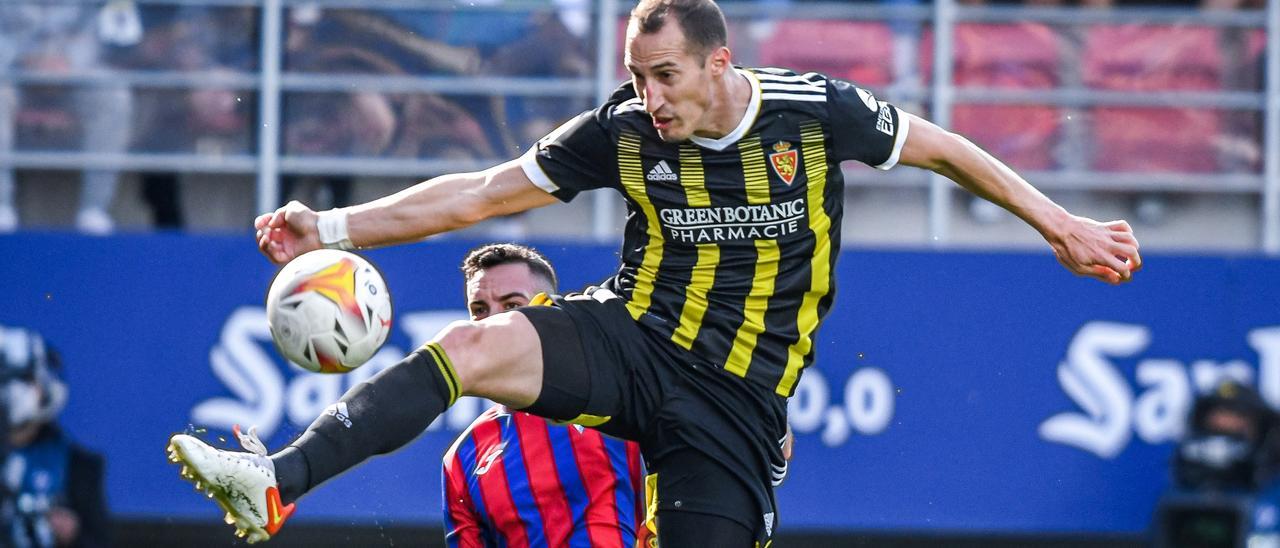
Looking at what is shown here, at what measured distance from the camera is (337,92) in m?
9.84

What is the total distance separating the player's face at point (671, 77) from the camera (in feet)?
16.3

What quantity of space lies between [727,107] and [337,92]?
510 centimetres

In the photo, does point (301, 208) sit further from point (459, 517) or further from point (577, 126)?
point (459, 517)

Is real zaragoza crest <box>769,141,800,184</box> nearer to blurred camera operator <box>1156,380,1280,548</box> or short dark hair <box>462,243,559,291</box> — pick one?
short dark hair <box>462,243,559,291</box>

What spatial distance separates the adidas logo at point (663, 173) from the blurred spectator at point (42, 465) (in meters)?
4.85

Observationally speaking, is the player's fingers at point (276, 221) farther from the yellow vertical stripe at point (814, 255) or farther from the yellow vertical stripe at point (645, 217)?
the yellow vertical stripe at point (814, 255)

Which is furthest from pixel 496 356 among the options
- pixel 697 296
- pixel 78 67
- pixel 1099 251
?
pixel 78 67

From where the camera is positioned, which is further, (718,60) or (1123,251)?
(1123,251)

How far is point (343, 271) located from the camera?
4855 millimetres

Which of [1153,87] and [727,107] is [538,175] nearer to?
[727,107]

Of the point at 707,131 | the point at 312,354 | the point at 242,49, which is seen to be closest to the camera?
the point at 312,354

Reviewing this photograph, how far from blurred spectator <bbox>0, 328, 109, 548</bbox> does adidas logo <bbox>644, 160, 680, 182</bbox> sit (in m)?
4.85

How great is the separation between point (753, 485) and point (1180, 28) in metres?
5.97

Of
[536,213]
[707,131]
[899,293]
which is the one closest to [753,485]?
[707,131]
